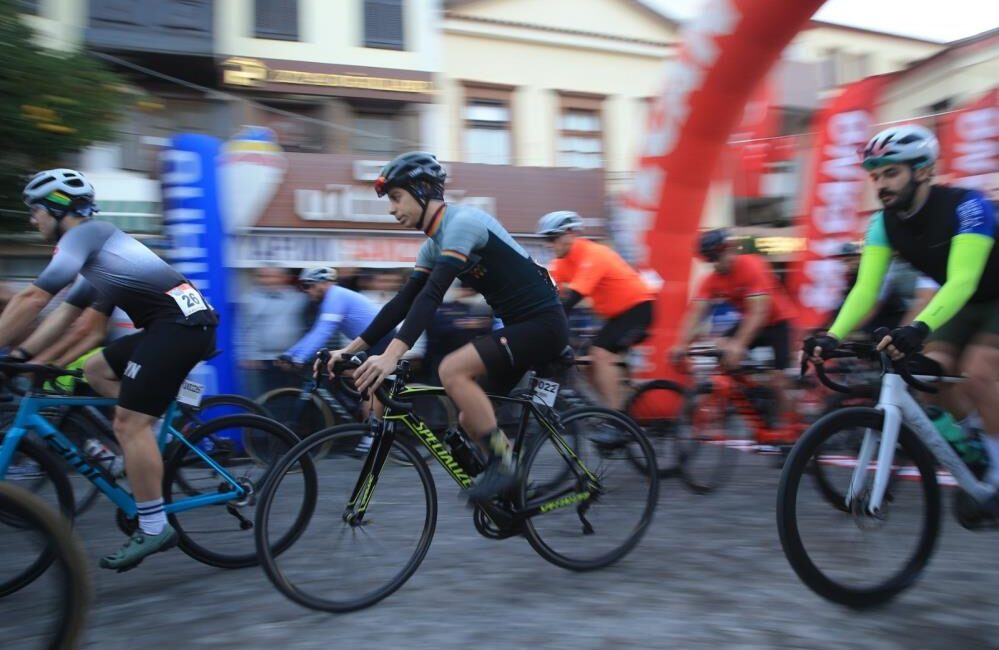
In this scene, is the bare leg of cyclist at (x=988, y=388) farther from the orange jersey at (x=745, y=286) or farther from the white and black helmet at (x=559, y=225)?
the white and black helmet at (x=559, y=225)

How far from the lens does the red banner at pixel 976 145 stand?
927 cm

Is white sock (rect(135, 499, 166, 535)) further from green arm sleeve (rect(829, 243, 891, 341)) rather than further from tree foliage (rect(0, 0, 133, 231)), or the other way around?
tree foliage (rect(0, 0, 133, 231))

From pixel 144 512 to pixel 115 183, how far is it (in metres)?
10.6

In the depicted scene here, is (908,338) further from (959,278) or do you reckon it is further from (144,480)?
(144,480)

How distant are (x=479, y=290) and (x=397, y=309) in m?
0.40

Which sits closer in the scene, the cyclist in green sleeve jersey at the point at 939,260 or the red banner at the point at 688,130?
the cyclist in green sleeve jersey at the point at 939,260

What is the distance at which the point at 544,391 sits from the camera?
4.06 meters

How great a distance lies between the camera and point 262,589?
3.93m

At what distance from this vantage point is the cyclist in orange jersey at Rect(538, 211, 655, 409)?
21.8 feet


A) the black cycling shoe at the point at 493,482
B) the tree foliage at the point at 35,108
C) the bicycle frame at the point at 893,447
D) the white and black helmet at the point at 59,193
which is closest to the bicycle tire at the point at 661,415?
the black cycling shoe at the point at 493,482

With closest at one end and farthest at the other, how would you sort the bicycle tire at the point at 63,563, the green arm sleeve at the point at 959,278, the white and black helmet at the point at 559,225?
1. the bicycle tire at the point at 63,563
2. the green arm sleeve at the point at 959,278
3. the white and black helmet at the point at 559,225

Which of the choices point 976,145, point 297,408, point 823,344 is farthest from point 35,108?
point 976,145

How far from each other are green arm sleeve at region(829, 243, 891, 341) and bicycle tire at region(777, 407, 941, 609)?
62 centimetres

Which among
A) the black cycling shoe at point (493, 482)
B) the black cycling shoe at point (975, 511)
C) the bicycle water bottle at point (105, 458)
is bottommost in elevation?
the black cycling shoe at point (975, 511)
